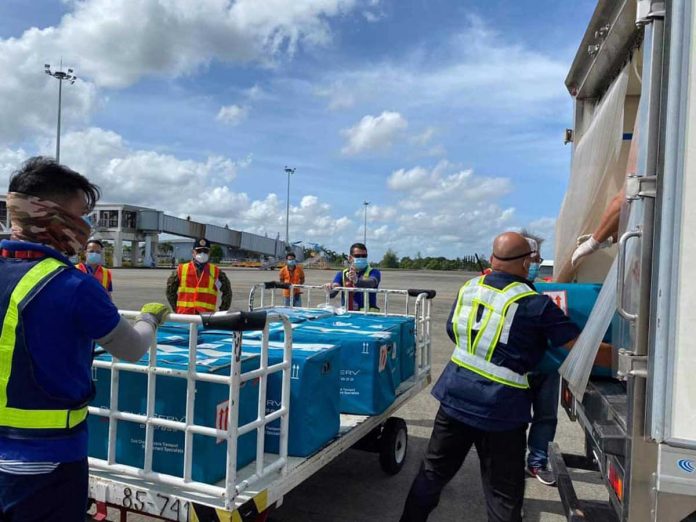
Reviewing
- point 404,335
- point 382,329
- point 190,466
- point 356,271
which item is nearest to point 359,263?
point 356,271

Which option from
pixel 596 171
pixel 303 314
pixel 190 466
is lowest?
pixel 190 466

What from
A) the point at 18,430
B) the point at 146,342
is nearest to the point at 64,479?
the point at 18,430

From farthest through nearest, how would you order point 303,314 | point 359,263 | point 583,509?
point 359,263
point 303,314
point 583,509

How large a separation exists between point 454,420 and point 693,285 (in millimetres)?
1671

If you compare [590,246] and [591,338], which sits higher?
[590,246]

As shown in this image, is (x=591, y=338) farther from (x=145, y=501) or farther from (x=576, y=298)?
(x=145, y=501)

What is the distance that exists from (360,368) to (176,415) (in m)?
1.61

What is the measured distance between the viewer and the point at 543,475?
476cm

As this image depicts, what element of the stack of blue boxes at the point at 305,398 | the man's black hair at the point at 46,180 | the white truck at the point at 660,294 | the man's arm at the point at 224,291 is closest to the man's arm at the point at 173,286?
the man's arm at the point at 224,291

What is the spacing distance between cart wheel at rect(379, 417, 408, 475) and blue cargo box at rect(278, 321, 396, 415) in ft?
1.50

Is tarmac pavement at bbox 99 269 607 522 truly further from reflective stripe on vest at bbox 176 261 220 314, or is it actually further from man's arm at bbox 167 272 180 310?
man's arm at bbox 167 272 180 310

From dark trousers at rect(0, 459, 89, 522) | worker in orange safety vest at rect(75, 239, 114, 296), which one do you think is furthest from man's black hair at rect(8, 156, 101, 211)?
worker in orange safety vest at rect(75, 239, 114, 296)

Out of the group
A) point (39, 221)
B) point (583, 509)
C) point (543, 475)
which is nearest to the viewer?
point (39, 221)

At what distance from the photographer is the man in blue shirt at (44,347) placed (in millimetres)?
1976
